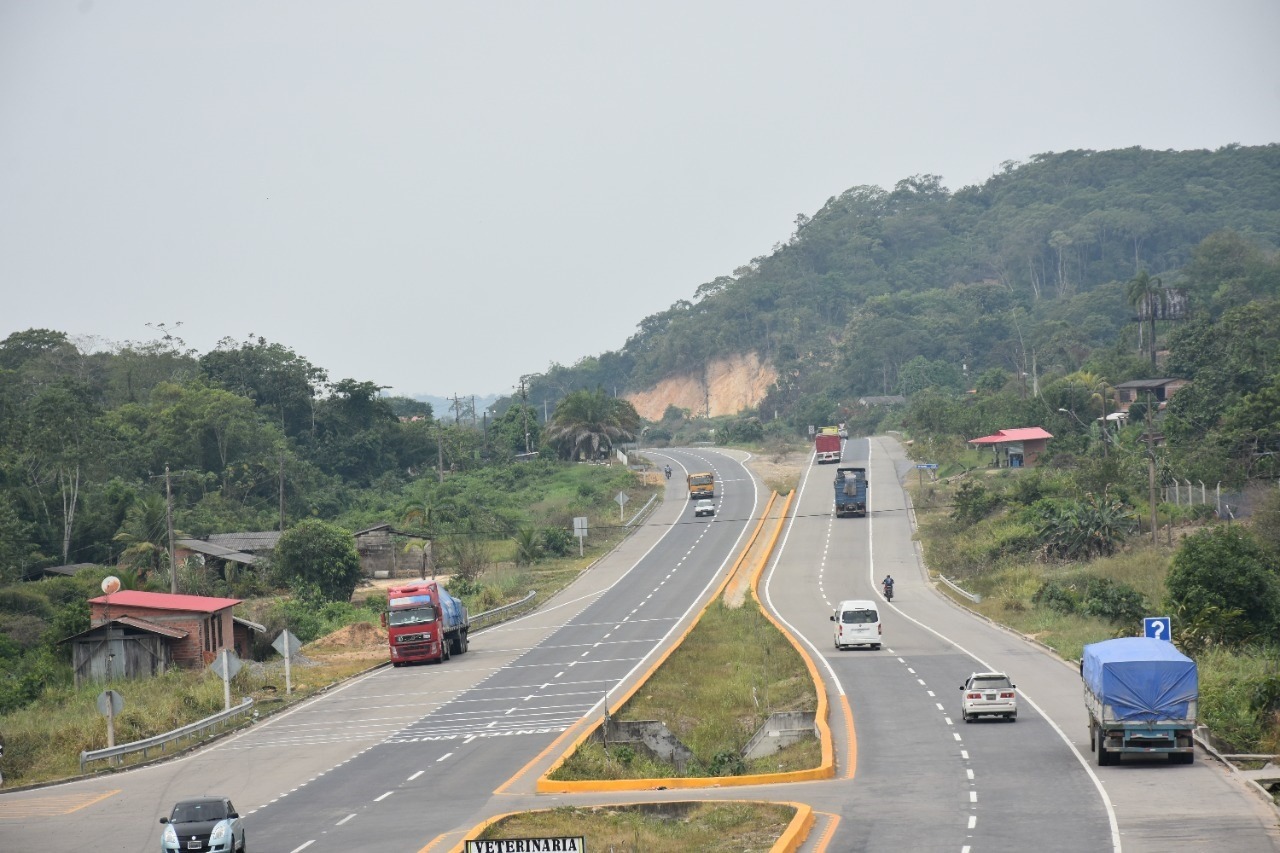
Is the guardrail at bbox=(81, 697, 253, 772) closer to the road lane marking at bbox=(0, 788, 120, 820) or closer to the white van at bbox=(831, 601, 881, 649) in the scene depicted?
the road lane marking at bbox=(0, 788, 120, 820)

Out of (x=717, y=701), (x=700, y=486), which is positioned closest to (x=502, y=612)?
(x=717, y=701)

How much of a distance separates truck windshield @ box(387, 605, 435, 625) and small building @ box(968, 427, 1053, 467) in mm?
61972

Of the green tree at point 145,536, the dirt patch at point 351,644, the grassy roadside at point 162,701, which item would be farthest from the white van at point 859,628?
the green tree at point 145,536

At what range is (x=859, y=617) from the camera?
49.4 metres

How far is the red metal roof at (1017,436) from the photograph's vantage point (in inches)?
4067

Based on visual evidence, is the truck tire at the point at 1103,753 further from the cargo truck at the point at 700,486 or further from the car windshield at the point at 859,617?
the cargo truck at the point at 700,486

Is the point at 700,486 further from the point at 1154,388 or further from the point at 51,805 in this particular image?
the point at 51,805

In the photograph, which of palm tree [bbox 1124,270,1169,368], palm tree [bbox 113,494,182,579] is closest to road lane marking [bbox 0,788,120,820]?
palm tree [bbox 113,494,182,579]

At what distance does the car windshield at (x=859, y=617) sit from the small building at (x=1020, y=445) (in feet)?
183

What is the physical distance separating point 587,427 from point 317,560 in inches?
2345

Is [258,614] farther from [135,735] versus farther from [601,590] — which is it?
[135,735]

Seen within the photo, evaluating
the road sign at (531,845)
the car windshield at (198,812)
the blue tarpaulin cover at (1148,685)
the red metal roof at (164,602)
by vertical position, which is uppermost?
the road sign at (531,845)

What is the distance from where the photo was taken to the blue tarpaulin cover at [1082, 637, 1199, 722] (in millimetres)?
25797

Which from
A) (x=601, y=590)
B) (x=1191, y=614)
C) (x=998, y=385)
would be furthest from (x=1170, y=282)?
(x=1191, y=614)
